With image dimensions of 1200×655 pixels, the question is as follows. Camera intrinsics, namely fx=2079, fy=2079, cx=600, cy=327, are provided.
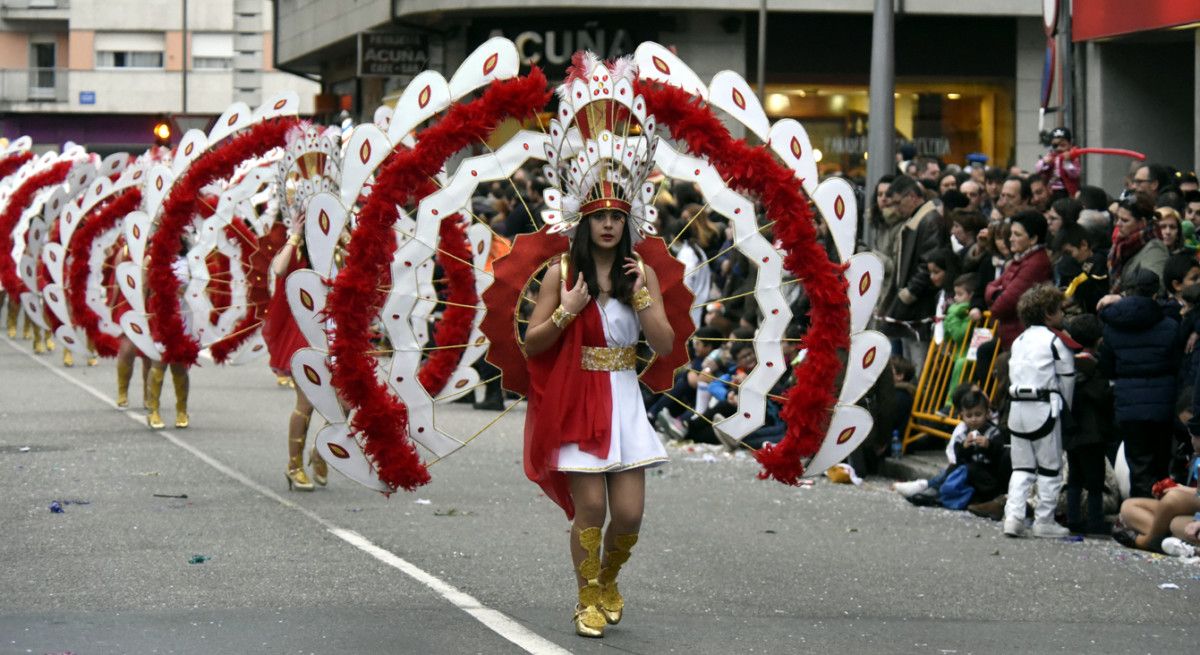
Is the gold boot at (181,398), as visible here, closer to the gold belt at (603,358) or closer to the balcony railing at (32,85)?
the gold belt at (603,358)

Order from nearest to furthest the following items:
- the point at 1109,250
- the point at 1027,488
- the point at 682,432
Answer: the point at 1027,488 → the point at 1109,250 → the point at 682,432

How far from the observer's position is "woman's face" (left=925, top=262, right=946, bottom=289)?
15156 millimetres

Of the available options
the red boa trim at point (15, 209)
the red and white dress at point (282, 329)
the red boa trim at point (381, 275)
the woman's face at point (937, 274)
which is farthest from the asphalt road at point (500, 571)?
the red boa trim at point (15, 209)

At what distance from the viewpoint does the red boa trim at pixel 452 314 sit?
42.3 ft

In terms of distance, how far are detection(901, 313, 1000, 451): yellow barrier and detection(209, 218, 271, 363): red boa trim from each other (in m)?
4.80

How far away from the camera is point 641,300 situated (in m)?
8.45

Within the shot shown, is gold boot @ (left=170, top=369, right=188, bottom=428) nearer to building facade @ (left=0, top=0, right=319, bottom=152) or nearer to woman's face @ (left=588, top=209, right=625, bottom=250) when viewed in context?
woman's face @ (left=588, top=209, right=625, bottom=250)

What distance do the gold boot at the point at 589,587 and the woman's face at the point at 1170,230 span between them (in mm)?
5657

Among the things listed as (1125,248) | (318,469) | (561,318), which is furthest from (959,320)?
(561,318)

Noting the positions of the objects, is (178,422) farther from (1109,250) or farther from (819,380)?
(819,380)

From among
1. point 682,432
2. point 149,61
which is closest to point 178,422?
point 682,432

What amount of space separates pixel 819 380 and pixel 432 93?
7.52ft

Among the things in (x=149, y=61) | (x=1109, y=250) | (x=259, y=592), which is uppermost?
(x=149, y=61)

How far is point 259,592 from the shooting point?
931 cm
